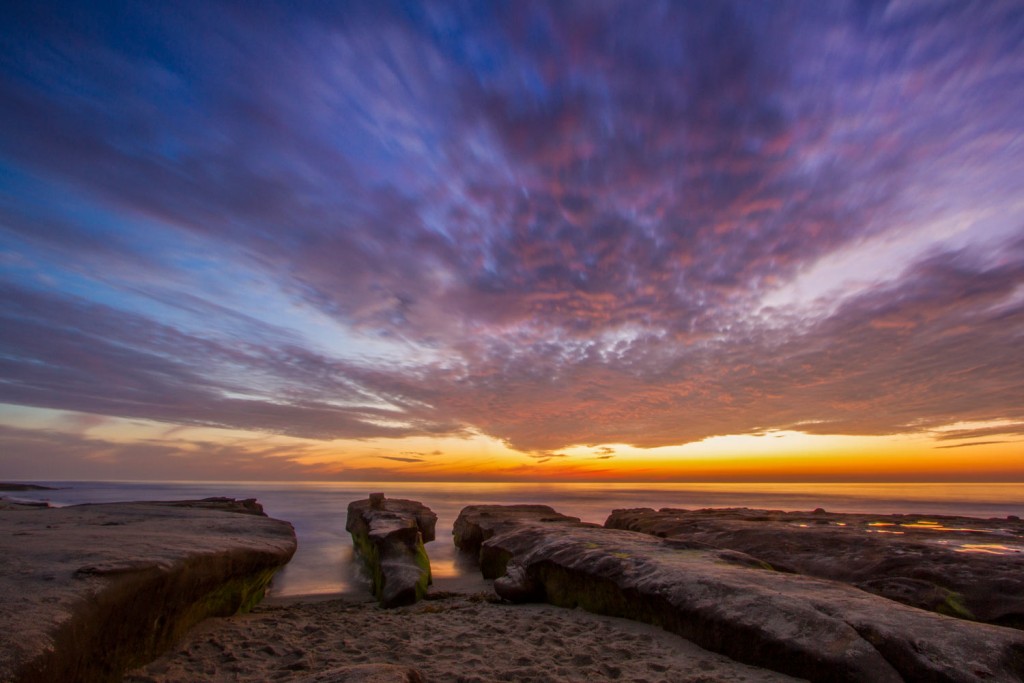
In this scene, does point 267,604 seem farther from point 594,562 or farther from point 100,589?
point 594,562

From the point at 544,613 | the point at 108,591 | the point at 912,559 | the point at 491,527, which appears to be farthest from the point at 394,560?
the point at 912,559

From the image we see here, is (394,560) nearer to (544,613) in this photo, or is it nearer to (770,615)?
(544,613)

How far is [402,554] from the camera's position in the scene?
1331 cm

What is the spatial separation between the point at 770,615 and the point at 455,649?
4266mm

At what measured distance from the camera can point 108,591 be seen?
19.5 feet

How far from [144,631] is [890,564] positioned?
1313 centimetres

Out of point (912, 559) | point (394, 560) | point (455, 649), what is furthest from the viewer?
point (394, 560)

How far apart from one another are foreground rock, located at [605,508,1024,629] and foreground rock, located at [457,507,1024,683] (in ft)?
7.67

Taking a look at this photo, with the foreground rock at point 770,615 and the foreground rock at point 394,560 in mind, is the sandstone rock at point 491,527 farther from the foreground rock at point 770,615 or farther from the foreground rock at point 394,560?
the foreground rock at point 770,615

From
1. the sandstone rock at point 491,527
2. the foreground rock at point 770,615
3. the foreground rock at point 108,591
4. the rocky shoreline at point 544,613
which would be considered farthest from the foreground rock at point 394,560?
the foreground rock at point 108,591

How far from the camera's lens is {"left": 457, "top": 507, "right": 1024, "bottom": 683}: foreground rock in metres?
4.79

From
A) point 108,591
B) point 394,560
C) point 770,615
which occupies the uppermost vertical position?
point 108,591

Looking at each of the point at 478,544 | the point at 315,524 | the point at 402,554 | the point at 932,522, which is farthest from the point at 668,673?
the point at 315,524

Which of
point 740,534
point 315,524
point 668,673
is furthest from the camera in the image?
point 315,524
